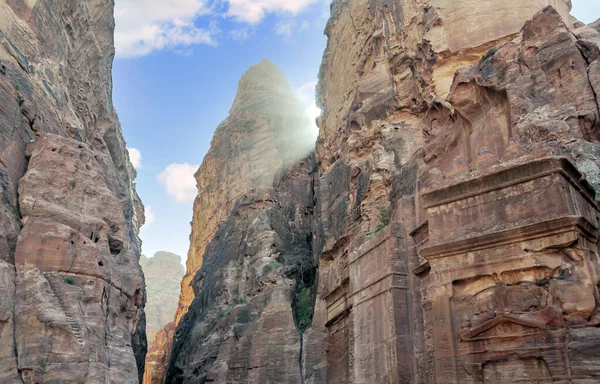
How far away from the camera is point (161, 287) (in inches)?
4048

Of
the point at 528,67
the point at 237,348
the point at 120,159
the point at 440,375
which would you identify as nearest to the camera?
the point at 440,375

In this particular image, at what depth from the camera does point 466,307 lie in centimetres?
994

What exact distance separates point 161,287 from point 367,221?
89.0m

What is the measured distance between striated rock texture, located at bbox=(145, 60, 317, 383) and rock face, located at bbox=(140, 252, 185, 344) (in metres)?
40.5

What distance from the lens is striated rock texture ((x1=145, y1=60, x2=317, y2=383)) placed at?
87.7 feet

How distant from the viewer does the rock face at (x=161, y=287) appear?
89950mm

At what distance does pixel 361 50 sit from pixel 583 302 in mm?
22553

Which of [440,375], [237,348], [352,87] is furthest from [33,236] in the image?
[352,87]

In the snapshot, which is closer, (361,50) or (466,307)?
(466,307)

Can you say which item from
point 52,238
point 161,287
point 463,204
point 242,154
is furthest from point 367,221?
point 161,287

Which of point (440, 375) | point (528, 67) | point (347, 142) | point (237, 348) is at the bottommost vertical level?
point (440, 375)

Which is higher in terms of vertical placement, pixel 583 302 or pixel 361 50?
pixel 361 50

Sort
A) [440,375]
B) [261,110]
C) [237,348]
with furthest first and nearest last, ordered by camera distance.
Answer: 1. [261,110]
2. [237,348]
3. [440,375]

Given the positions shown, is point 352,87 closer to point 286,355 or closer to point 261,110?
point 286,355
